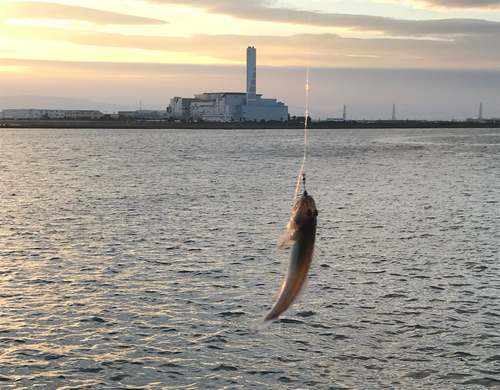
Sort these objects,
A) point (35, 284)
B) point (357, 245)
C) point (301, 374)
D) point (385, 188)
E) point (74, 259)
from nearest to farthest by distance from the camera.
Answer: point (301, 374)
point (35, 284)
point (74, 259)
point (357, 245)
point (385, 188)

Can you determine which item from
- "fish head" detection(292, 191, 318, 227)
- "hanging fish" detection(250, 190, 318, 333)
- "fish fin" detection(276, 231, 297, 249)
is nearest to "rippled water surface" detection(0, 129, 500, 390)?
"hanging fish" detection(250, 190, 318, 333)

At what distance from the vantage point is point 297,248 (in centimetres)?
579

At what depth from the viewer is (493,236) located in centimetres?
2883

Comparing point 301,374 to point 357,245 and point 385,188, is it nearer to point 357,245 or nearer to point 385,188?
point 357,245

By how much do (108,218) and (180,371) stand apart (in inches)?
882

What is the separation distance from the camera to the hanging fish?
544 centimetres

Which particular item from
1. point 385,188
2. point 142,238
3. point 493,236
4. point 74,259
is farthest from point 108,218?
point 385,188

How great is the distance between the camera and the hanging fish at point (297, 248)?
5441 millimetres

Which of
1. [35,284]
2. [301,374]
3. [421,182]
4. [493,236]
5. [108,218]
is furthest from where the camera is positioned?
[421,182]

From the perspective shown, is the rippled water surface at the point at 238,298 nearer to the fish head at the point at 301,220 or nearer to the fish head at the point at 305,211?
the fish head at the point at 301,220

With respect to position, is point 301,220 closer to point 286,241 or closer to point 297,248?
point 286,241

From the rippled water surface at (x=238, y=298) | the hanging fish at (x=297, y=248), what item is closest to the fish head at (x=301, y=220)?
the hanging fish at (x=297, y=248)

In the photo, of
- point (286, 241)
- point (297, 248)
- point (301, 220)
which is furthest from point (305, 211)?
point (297, 248)

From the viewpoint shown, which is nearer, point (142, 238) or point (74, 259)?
point (74, 259)
